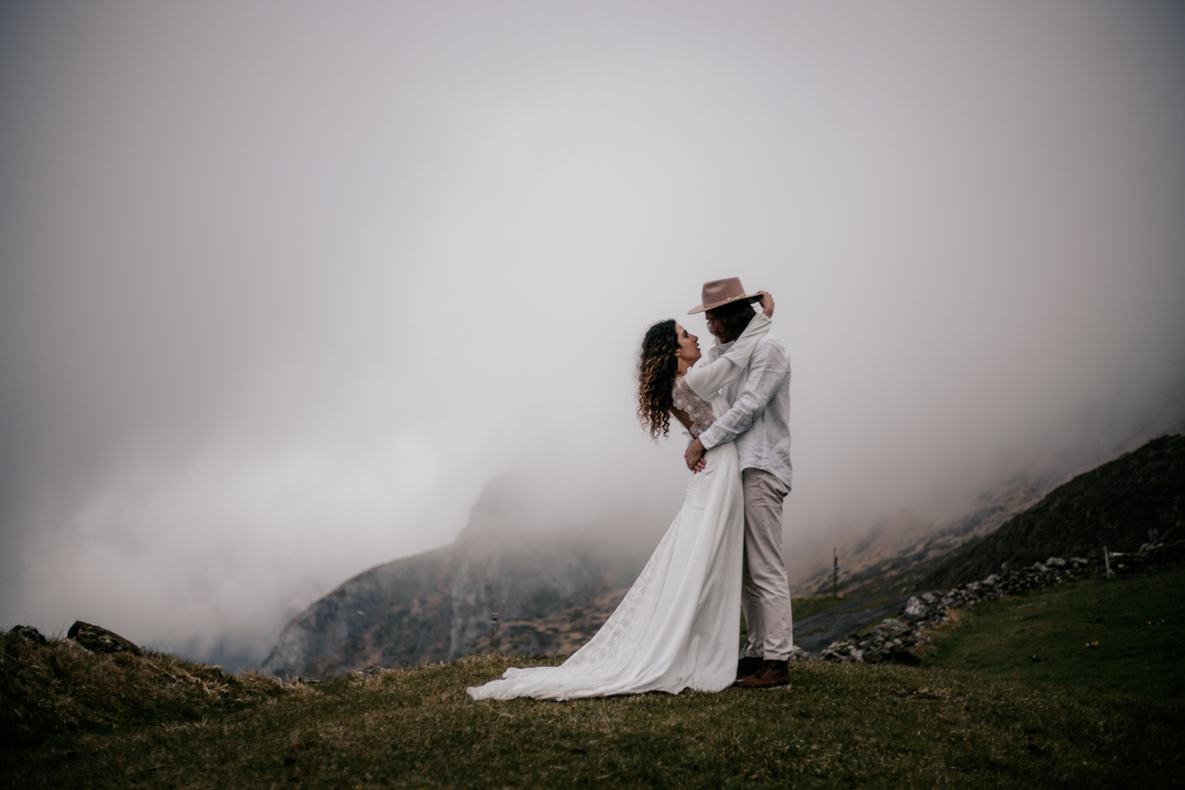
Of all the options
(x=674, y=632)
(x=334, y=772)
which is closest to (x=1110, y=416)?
(x=674, y=632)

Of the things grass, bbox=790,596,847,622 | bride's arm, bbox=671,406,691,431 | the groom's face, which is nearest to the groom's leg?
bride's arm, bbox=671,406,691,431

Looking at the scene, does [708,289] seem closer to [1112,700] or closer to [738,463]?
[738,463]

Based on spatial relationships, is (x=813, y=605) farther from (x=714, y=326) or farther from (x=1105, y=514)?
(x=714, y=326)

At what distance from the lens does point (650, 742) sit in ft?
16.3

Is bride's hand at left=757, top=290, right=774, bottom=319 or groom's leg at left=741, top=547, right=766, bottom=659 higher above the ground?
bride's hand at left=757, top=290, right=774, bottom=319

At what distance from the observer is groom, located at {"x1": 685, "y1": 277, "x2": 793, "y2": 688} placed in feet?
23.8

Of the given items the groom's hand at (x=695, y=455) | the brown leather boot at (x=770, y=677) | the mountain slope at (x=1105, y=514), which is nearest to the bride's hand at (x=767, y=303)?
the groom's hand at (x=695, y=455)

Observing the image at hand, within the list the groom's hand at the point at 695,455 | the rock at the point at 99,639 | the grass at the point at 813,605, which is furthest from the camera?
the grass at the point at 813,605

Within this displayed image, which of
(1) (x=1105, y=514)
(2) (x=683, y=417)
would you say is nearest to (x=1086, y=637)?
(2) (x=683, y=417)

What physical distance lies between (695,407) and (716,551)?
6.50 ft

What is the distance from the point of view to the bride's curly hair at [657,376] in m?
8.51

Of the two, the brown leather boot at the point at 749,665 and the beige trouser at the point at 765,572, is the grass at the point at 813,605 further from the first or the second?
the beige trouser at the point at 765,572

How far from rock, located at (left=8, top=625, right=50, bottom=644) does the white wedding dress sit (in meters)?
5.26

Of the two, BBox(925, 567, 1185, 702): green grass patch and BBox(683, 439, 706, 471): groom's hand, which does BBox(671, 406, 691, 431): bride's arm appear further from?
BBox(925, 567, 1185, 702): green grass patch
